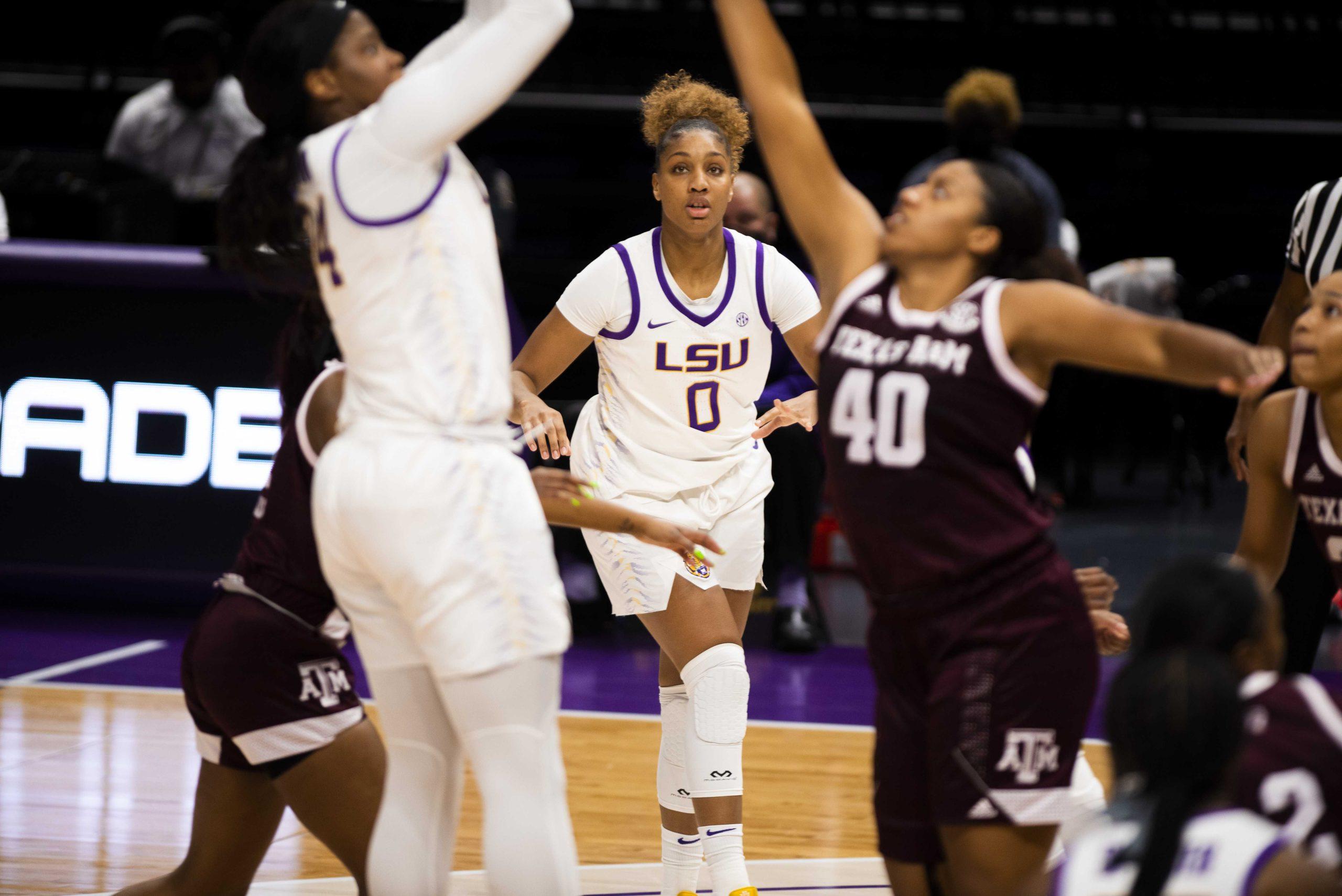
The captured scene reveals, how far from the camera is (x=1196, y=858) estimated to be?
1899mm

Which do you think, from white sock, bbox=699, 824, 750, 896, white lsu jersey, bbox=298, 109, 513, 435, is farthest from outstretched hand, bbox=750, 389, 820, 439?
white lsu jersey, bbox=298, 109, 513, 435

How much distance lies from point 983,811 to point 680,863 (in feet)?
4.81

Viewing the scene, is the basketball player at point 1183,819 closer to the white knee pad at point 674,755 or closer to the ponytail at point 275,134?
the ponytail at point 275,134

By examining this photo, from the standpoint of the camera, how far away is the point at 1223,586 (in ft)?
7.00

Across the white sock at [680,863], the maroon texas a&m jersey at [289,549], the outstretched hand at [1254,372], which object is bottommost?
the white sock at [680,863]

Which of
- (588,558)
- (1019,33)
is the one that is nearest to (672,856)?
(588,558)

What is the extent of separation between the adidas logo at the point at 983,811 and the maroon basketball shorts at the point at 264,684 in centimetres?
117

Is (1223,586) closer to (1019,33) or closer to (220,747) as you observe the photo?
(220,747)

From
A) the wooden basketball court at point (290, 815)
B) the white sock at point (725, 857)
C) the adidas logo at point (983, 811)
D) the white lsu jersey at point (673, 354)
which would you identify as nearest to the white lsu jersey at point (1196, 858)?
the adidas logo at point (983, 811)

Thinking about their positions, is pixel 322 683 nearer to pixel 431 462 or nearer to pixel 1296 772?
pixel 431 462

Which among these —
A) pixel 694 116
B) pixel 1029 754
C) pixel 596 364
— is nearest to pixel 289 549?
pixel 1029 754

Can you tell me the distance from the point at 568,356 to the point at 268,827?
1484 mm

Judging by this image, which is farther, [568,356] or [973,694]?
[568,356]

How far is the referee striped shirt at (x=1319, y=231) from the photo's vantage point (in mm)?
4000
